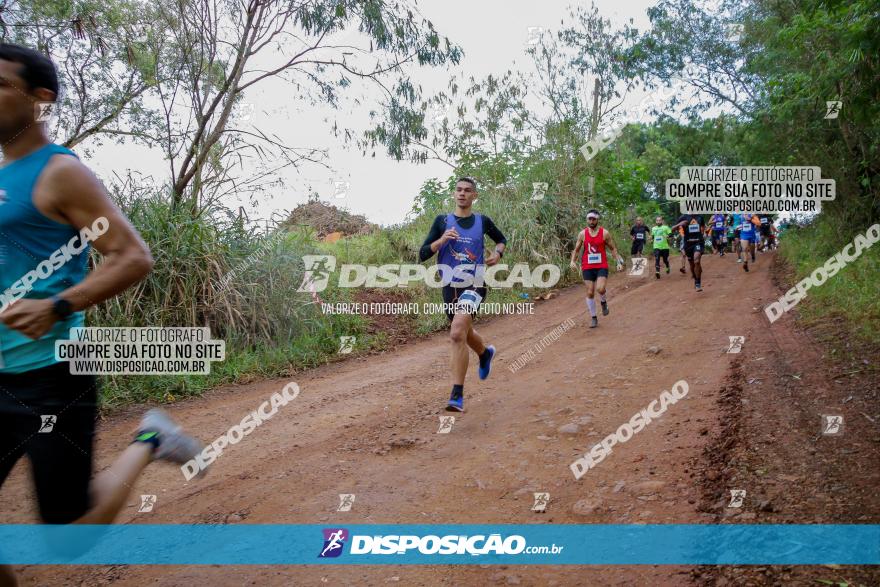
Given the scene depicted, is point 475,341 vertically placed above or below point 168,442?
above

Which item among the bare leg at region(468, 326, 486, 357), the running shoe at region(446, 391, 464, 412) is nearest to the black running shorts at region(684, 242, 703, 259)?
the bare leg at region(468, 326, 486, 357)

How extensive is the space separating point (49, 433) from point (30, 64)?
1336mm

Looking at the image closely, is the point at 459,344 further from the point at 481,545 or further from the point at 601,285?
the point at 601,285

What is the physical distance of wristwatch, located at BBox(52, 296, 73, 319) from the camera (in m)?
1.96

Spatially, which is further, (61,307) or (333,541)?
(333,541)

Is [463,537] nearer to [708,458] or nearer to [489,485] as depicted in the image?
[489,485]

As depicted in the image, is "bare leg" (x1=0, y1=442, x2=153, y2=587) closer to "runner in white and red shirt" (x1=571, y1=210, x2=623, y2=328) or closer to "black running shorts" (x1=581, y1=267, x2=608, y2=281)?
"runner in white and red shirt" (x1=571, y1=210, x2=623, y2=328)

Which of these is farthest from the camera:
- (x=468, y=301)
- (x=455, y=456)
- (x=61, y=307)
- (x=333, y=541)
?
(x=468, y=301)

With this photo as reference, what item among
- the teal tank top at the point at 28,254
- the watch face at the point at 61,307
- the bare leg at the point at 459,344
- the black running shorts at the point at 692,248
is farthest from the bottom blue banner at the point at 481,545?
the black running shorts at the point at 692,248

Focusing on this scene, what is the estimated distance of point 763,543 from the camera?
289cm

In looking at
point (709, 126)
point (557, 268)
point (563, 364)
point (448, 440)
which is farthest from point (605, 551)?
point (709, 126)

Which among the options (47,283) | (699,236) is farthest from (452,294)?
(699,236)

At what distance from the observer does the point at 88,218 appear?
206 centimetres

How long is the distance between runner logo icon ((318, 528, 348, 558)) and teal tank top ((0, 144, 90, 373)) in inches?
71.6
